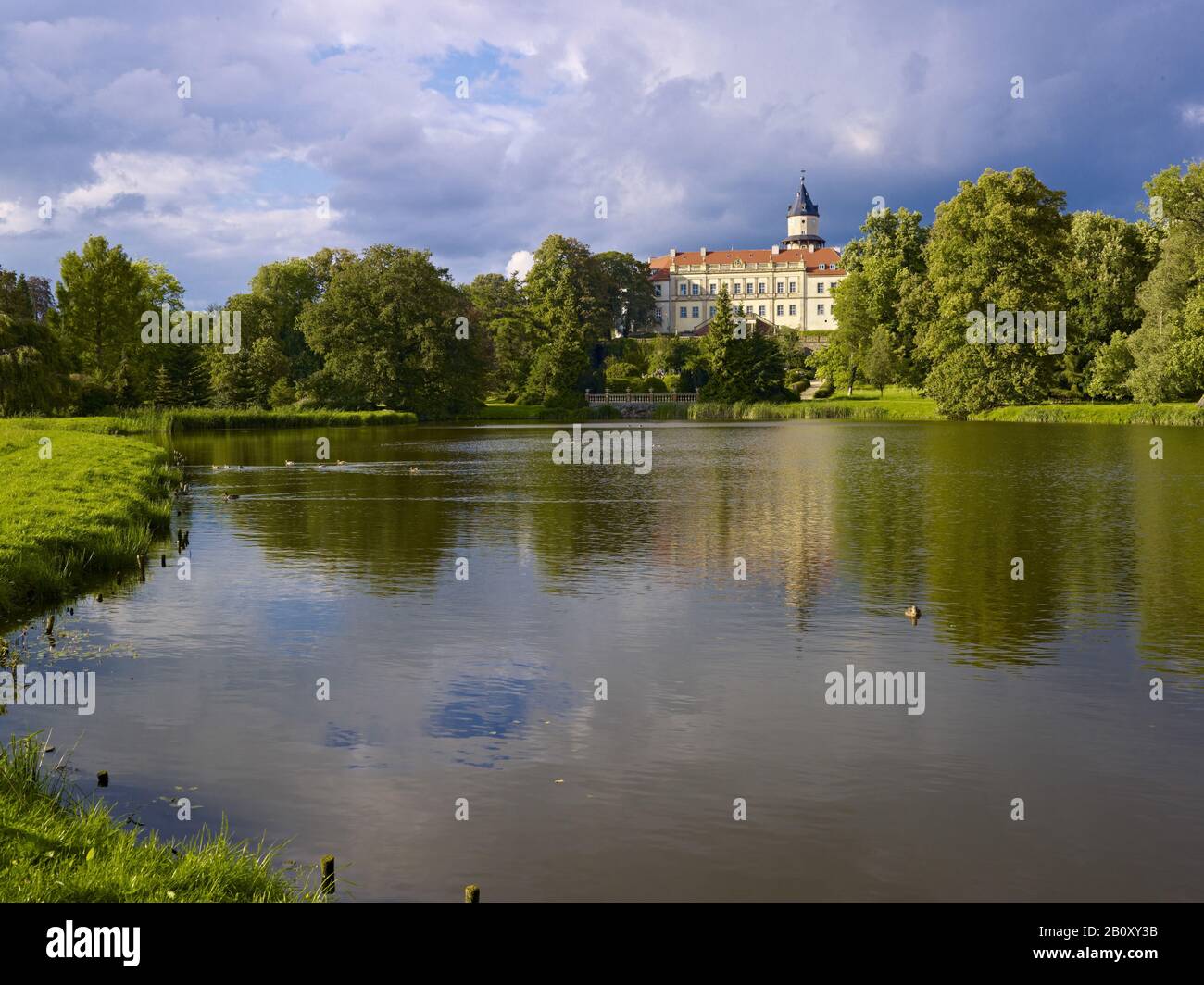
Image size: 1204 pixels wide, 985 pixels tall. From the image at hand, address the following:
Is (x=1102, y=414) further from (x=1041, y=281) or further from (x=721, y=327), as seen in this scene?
(x=721, y=327)

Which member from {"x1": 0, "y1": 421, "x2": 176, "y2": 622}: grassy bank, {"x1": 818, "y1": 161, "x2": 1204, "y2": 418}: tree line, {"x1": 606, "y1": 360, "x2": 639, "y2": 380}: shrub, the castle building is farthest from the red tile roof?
{"x1": 0, "y1": 421, "x2": 176, "y2": 622}: grassy bank

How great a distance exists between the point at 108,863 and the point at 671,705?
6.01m

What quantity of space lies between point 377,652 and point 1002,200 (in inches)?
2961

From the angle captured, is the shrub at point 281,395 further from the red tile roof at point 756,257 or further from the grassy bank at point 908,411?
the red tile roof at point 756,257

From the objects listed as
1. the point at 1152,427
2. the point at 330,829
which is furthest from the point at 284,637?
the point at 1152,427

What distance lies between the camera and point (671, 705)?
11.3m

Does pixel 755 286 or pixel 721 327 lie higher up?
pixel 755 286

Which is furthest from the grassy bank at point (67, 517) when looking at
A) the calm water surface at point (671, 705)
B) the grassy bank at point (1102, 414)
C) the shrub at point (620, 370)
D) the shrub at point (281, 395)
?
the shrub at point (620, 370)

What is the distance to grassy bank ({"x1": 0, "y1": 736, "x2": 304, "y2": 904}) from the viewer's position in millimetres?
6109

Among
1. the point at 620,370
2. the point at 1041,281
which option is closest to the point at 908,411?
the point at 1041,281

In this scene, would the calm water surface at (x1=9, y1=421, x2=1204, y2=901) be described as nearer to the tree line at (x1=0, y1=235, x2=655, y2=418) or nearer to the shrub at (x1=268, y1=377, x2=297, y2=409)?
the tree line at (x1=0, y1=235, x2=655, y2=418)

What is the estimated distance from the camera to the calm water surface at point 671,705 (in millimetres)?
7688

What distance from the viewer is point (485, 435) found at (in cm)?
7162

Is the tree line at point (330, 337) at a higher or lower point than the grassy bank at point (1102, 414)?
higher
